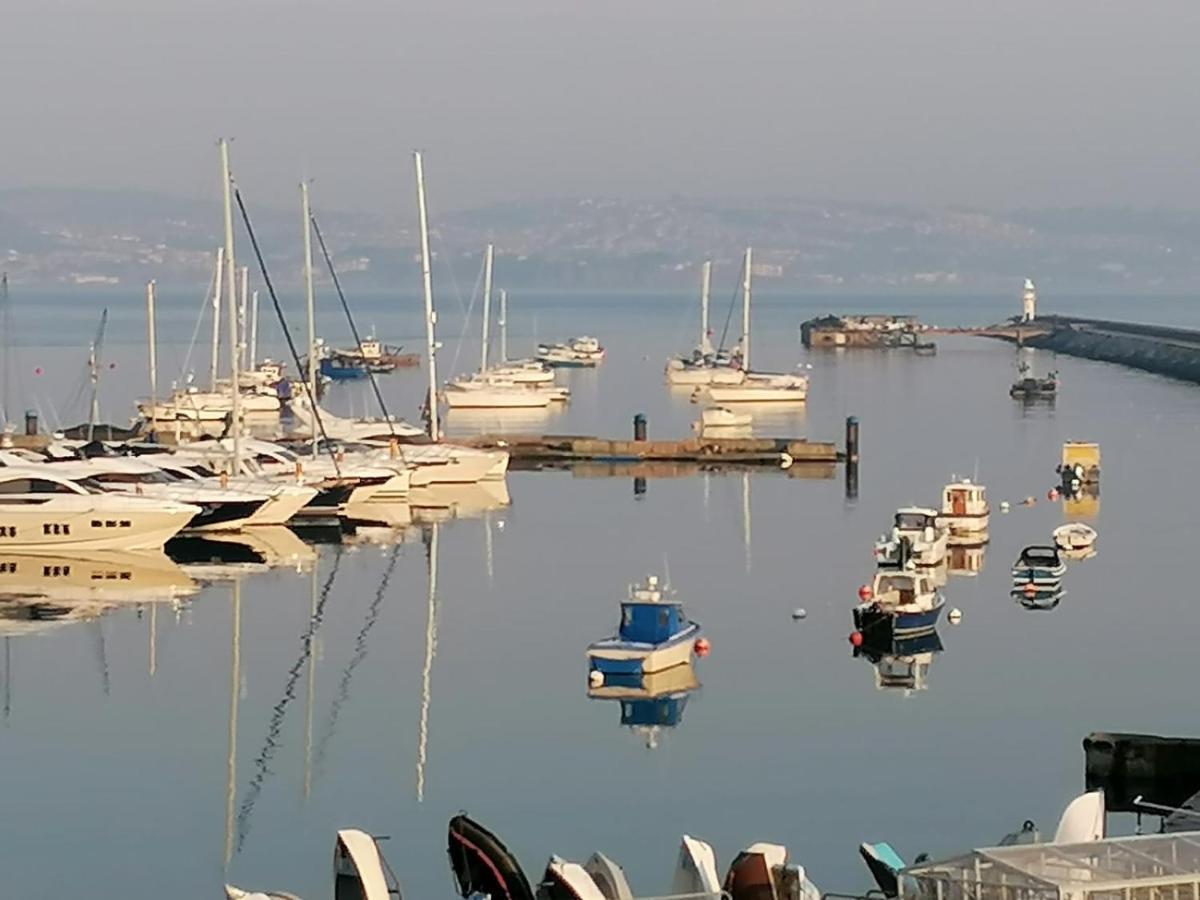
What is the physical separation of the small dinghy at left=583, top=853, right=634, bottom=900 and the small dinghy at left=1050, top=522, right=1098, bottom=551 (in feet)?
89.8

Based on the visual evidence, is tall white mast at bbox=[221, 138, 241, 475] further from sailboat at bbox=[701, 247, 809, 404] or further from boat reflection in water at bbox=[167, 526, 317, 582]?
sailboat at bbox=[701, 247, 809, 404]

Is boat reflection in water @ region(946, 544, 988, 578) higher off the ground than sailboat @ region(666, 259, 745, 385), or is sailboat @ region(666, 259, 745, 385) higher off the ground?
sailboat @ region(666, 259, 745, 385)

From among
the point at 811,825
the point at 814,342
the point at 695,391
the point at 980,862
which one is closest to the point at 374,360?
the point at 695,391

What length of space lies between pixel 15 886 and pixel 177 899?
1.61 meters

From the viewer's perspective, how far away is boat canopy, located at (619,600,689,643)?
31.7 meters

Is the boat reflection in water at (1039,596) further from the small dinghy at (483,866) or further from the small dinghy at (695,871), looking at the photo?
the small dinghy at (695,871)

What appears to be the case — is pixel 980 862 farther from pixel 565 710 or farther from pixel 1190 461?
pixel 1190 461

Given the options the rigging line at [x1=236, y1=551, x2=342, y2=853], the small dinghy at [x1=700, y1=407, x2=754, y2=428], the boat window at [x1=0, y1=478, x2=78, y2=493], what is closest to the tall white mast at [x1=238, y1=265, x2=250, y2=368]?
the small dinghy at [x1=700, y1=407, x2=754, y2=428]

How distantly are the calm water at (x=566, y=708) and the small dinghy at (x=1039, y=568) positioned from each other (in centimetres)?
53

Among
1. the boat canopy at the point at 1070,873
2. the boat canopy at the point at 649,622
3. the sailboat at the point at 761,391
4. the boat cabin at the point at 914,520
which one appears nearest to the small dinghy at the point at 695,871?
the boat canopy at the point at 1070,873

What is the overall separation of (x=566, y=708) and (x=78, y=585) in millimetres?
13036

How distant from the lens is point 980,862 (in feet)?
52.3

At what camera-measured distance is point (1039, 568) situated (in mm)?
40500

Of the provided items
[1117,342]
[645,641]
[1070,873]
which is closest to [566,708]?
[645,641]
